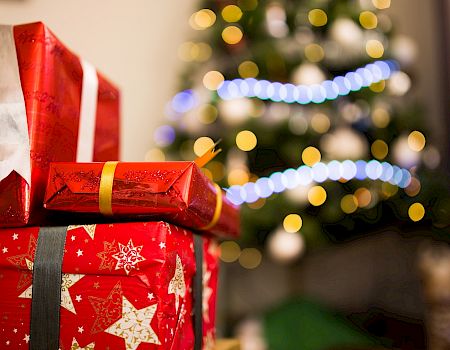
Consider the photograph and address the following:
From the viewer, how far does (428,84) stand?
2.30 metres

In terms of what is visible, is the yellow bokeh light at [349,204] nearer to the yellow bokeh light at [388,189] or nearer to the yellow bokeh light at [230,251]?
the yellow bokeh light at [388,189]

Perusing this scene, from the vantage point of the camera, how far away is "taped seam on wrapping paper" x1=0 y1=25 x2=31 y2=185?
66cm

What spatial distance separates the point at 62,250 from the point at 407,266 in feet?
5.86

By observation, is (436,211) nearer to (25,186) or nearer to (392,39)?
(392,39)

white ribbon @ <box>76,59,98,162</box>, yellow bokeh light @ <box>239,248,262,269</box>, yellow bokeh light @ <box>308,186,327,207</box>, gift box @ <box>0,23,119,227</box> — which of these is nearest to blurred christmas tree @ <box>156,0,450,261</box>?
yellow bokeh light @ <box>308,186,327,207</box>

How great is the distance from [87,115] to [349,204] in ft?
3.75

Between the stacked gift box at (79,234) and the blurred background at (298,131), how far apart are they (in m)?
0.97

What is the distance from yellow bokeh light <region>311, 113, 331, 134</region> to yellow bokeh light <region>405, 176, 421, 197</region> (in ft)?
1.19

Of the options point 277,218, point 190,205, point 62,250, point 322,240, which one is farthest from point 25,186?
point 322,240

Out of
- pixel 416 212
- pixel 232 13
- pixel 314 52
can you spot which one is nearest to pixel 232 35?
pixel 232 13

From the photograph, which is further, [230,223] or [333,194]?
[333,194]

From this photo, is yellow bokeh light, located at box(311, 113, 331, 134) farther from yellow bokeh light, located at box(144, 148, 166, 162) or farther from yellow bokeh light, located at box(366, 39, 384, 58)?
yellow bokeh light, located at box(144, 148, 166, 162)

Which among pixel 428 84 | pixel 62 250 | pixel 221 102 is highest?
pixel 428 84

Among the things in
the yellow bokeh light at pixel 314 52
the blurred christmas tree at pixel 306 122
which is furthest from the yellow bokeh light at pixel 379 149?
the yellow bokeh light at pixel 314 52
